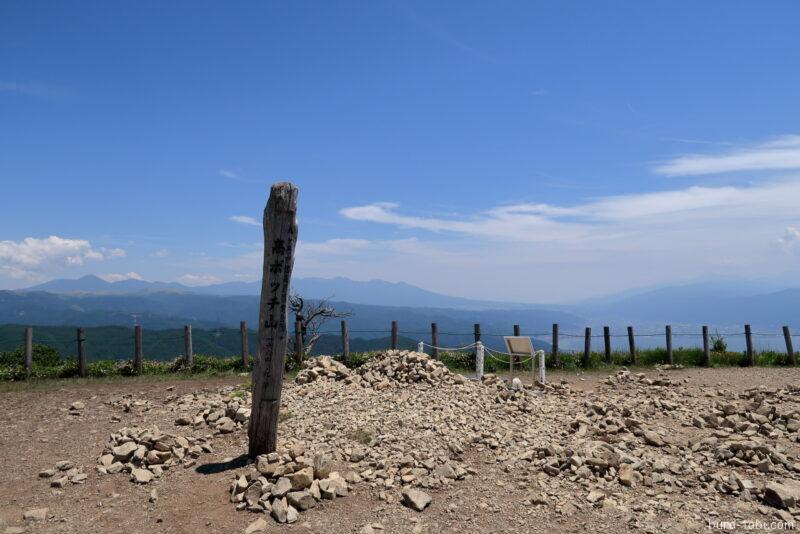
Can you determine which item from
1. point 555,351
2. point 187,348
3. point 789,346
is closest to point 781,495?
point 555,351

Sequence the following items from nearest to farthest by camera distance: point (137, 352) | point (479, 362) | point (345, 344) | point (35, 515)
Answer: point (35, 515) < point (479, 362) < point (137, 352) < point (345, 344)

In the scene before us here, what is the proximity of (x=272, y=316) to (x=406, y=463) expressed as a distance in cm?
321

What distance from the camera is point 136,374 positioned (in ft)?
59.6

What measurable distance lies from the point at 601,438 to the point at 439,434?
312 centimetres

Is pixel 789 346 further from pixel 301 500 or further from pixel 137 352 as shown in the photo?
pixel 137 352

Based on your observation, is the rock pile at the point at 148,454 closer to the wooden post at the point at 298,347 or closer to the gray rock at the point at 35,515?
the gray rock at the point at 35,515

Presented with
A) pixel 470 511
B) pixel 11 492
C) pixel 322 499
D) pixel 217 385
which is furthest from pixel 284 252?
pixel 217 385

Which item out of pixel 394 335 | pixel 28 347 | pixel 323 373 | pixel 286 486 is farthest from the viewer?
pixel 394 335

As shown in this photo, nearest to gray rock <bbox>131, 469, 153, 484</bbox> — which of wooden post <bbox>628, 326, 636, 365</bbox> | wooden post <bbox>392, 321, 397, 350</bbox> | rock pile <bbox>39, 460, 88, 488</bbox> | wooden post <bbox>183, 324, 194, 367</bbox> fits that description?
rock pile <bbox>39, 460, 88, 488</bbox>

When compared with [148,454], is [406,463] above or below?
below

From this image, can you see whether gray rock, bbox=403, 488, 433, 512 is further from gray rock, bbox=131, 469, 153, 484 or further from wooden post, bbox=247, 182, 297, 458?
gray rock, bbox=131, 469, 153, 484

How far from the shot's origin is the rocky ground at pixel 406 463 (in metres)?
6.69

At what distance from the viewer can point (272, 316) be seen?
8344 mm

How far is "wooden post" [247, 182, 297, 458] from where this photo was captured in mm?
8258
